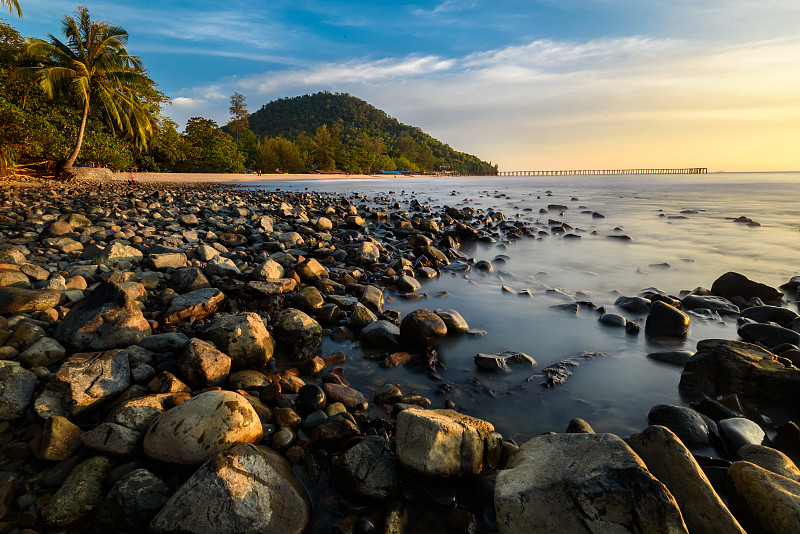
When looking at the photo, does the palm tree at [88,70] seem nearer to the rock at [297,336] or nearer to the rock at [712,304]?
the rock at [297,336]

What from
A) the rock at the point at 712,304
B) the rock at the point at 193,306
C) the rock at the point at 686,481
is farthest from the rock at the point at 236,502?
the rock at the point at 712,304

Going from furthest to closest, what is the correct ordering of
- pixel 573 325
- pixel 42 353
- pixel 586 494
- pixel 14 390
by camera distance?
pixel 573 325, pixel 42 353, pixel 14 390, pixel 586 494

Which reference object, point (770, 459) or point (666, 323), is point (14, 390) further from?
point (666, 323)

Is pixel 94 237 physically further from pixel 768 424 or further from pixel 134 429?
pixel 768 424

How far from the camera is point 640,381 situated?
11.6ft

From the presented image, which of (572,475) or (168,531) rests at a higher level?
(572,475)

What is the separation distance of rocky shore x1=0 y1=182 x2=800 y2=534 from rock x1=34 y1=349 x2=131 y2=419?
12 mm

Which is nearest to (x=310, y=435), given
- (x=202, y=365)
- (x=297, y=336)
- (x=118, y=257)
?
(x=202, y=365)

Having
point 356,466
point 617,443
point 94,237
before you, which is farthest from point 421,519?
point 94,237

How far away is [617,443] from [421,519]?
113 centimetres

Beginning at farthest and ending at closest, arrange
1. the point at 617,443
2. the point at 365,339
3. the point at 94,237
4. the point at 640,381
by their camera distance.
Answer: the point at 94,237 < the point at 365,339 < the point at 640,381 < the point at 617,443

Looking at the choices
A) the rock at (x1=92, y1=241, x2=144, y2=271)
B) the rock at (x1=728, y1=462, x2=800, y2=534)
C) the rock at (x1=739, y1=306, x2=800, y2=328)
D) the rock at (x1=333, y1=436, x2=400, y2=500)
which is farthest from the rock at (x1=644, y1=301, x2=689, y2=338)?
the rock at (x1=92, y1=241, x2=144, y2=271)

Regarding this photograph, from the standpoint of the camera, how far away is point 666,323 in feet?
14.8

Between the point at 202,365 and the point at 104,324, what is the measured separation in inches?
43.9
